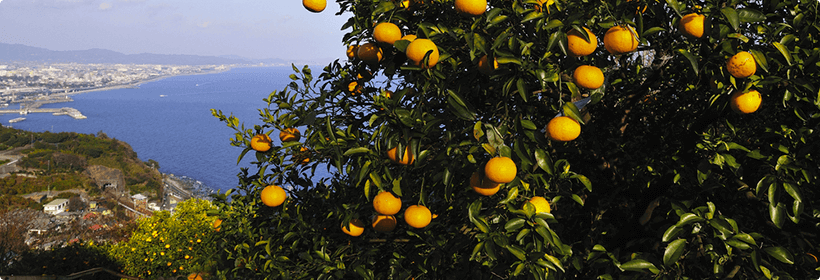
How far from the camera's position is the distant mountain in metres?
122

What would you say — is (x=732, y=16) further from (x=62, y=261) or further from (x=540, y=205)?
(x=62, y=261)

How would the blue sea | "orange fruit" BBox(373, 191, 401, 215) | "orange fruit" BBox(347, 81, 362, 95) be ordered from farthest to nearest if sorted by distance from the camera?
1. the blue sea
2. "orange fruit" BBox(347, 81, 362, 95)
3. "orange fruit" BBox(373, 191, 401, 215)

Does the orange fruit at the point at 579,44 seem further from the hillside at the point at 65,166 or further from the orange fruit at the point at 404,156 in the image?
the hillside at the point at 65,166

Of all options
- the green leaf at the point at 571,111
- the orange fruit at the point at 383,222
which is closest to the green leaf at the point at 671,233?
the green leaf at the point at 571,111

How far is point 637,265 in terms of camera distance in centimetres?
102

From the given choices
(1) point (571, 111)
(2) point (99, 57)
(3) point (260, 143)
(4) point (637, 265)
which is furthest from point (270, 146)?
(2) point (99, 57)

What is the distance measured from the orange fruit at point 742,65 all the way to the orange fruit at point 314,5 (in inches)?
47.3

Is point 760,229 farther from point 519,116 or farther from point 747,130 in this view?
point 519,116

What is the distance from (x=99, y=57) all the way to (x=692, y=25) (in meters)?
167

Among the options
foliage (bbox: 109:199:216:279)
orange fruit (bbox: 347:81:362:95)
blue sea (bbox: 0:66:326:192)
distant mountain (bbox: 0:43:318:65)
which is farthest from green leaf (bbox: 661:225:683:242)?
distant mountain (bbox: 0:43:318:65)

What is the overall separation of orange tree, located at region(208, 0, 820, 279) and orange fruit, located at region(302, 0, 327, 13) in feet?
0.61

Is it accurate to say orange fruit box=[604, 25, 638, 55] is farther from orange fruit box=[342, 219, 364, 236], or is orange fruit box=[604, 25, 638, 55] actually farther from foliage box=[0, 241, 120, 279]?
foliage box=[0, 241, 120, 279]

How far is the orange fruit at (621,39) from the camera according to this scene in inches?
40.0

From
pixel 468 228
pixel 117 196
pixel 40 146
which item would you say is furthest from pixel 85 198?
pixel 468 228
